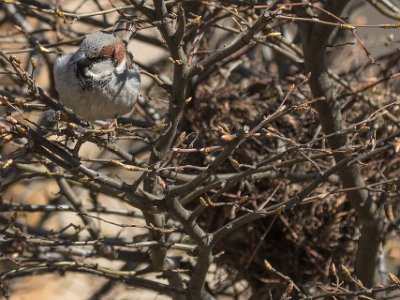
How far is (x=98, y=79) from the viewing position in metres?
3.58

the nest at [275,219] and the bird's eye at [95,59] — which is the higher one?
the bird's eye at [95,59]

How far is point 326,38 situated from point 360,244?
1.12m

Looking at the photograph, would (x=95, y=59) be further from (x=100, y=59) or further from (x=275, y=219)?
(x=275, y=219)

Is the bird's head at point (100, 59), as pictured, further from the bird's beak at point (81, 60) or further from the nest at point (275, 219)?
the nest at point (275, 219)

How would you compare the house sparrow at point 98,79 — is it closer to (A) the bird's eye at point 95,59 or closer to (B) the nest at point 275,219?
(A) the bird's eye at point 95,59

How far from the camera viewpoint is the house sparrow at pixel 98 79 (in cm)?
356

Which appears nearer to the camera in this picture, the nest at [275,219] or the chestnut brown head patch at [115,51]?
the chestnut brown head patch at [115,51]

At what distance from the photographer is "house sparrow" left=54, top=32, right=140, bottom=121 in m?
3.56

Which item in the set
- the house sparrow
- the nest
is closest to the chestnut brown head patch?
the house sparrow

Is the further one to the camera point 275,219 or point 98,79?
point 275,219

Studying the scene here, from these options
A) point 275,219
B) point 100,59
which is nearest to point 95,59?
point 100,59

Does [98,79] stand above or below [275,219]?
above

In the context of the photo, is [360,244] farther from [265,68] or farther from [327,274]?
[265,68]

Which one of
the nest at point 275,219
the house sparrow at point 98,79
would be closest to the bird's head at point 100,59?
the house sparrow at point 98,79
